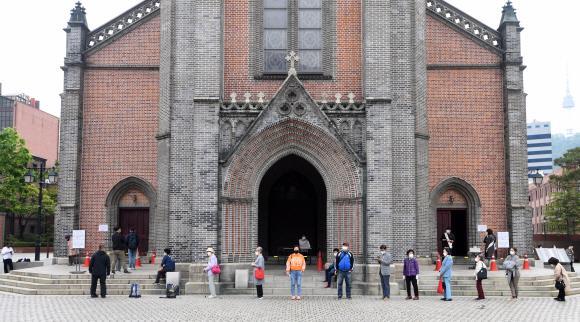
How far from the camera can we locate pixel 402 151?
77.6ft

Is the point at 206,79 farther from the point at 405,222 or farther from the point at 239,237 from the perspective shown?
the point at 405,222

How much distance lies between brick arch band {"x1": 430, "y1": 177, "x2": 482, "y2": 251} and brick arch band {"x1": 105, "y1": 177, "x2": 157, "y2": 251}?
11224mm

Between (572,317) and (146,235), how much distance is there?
1770 cm

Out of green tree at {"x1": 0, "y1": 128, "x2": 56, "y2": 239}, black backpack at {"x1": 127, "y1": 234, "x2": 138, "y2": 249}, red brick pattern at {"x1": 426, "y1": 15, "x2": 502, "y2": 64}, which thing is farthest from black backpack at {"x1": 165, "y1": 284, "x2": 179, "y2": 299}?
green tree at {"x1": 0, "y1": 128, "x2": 56, "y2": 239}

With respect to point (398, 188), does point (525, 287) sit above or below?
below

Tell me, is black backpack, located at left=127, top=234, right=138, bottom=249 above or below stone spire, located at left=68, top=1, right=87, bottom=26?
below

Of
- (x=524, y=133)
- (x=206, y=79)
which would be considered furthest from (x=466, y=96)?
(x=206, y=79)

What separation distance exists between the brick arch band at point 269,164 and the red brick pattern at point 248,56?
194 centimetres

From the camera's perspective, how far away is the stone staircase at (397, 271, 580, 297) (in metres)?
21.6

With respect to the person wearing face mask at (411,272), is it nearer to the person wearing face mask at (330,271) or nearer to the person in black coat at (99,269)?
the person wearing face mask at (330,271)

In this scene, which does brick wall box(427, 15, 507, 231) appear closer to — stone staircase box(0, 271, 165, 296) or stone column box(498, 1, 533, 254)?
stone column box(498, 1, 533, 254)

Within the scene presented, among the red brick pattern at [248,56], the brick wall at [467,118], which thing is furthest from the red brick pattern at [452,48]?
the red brick pattern at [248,56]

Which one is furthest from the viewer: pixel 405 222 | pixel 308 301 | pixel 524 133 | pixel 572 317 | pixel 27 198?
pixel 27 198

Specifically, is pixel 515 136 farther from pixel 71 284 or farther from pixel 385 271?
pixel 71 284
